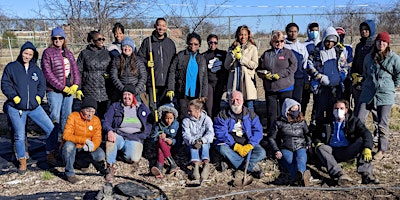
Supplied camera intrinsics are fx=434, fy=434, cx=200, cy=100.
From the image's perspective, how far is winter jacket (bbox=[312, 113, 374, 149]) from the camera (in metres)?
5.26

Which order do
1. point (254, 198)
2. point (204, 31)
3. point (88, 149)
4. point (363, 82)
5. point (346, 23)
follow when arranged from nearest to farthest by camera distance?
point (254, 198) → point (88, 149) → point (363, 82) → point (204, 31) → point (346, 23)

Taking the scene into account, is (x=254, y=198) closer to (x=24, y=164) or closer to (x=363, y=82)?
(x=363, y=82)

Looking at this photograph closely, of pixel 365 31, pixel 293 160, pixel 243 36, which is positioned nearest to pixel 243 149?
pixel 293 160

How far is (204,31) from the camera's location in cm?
1253

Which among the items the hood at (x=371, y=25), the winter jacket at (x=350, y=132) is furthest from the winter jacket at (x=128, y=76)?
the hood at (x=371, y=25)

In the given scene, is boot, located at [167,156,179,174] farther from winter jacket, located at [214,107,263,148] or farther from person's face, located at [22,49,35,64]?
person's face, located at [22,49,35,64]

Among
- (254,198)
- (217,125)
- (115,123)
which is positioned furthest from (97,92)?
(254,198)

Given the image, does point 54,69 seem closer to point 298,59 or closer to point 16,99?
point 16,99

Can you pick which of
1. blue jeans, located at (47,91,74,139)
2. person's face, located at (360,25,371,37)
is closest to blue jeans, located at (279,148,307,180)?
person's face, located at (360,25,371,37)

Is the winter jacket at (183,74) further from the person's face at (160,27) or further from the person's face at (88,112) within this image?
the person's face at (88,112)

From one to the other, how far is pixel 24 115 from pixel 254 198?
3.10m

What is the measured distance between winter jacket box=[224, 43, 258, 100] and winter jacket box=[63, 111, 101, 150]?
192 centimetres

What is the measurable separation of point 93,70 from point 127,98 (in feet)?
2.38

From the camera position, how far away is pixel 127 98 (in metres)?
5.71
